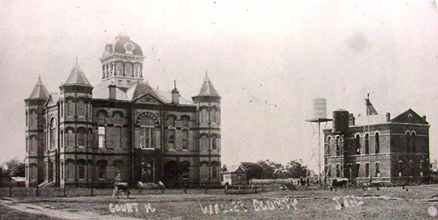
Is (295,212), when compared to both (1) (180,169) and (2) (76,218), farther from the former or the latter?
(1) (180,169)

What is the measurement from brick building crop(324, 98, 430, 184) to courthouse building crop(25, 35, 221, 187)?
1110cm

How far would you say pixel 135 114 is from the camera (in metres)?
40.6

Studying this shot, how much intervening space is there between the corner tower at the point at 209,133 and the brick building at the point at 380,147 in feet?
31.7

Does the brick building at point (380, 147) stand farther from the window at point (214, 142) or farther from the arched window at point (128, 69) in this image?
the arched window at point (128, 69)

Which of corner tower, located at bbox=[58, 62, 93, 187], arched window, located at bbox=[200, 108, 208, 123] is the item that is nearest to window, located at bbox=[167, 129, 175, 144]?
arched window, located at bbox=[200, 108, 208, 123]

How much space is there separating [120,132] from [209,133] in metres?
5.66

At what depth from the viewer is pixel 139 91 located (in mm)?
41375

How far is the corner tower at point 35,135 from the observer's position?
39969mm

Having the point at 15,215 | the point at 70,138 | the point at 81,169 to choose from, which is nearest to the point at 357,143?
the point at 81,169

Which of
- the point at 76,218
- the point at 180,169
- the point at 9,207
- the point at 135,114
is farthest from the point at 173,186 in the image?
the point at 76,218

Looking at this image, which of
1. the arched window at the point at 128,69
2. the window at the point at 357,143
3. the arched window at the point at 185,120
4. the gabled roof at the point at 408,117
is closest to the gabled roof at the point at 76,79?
the arched window at the point at 185,120

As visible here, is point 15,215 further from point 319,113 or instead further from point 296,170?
point 296,170

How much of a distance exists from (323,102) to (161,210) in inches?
930

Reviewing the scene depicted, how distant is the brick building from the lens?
49594mm
